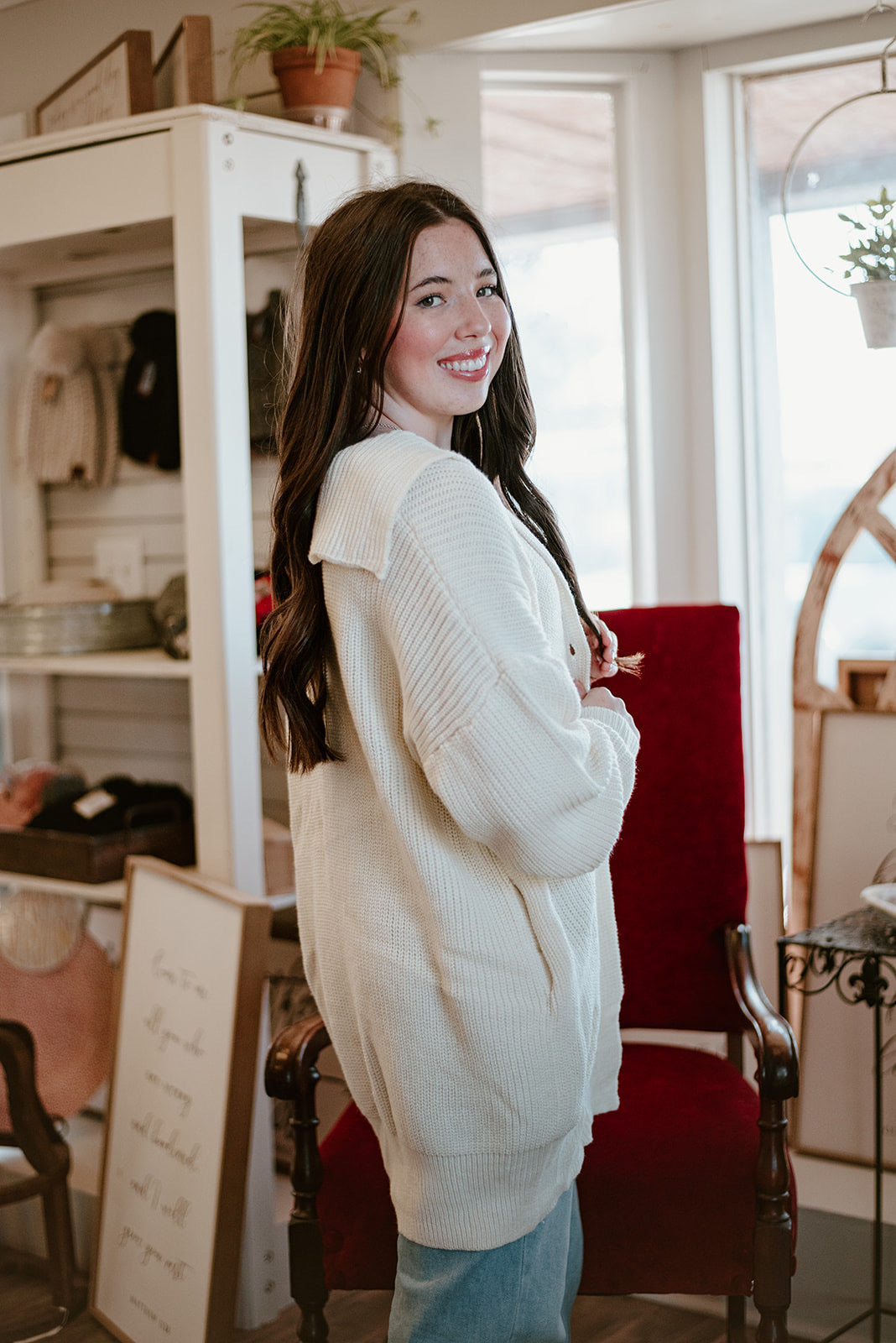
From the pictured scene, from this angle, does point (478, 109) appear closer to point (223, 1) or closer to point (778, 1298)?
point (223, 1)

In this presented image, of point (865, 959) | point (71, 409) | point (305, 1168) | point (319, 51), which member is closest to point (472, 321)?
point (305, 1168)

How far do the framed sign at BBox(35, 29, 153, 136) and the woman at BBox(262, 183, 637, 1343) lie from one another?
4.51ft

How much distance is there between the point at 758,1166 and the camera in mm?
1544

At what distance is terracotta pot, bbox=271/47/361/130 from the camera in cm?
228

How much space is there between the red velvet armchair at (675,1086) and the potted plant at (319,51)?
43.4 inches

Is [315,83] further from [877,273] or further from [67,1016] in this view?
[67,1016]

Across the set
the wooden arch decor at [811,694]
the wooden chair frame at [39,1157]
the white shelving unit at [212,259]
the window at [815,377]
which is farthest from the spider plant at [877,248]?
the wooden chair frame at [39,1157]

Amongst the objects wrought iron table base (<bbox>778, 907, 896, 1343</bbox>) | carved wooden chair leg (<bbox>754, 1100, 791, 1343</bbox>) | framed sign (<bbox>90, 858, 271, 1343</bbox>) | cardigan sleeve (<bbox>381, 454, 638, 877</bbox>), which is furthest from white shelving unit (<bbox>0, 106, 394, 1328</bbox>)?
cardigan sleeve (<bbox>381, 454, 638, 877</bbox>)

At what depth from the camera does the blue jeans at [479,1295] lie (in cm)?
117

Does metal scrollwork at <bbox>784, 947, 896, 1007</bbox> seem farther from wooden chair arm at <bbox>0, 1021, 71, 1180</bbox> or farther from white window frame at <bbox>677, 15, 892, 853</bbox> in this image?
wooden chair arm at <bbox>0, 1021, 71, 1180</bbox>

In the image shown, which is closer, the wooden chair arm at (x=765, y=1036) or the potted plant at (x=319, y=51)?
the wooden chair arm at (x=765, y=1036)

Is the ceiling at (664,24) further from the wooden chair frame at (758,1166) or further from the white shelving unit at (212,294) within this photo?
the wooden chair frame at (758,1166)

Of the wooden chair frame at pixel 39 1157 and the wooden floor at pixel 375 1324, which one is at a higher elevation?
the wooden chair frame at pixel 39 1157

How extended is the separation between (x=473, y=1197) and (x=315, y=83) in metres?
1.91
